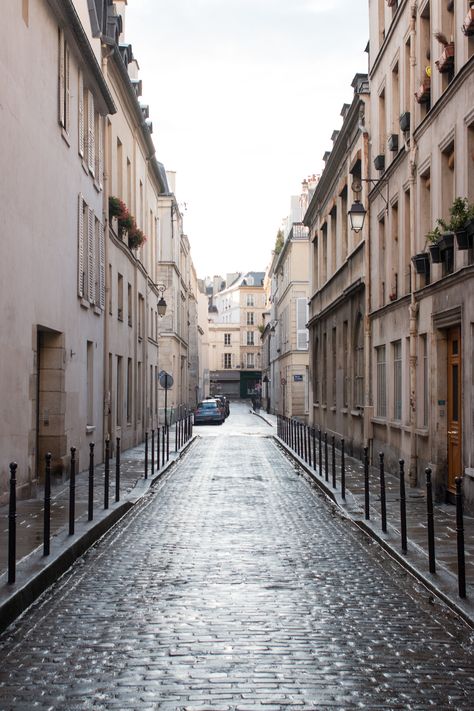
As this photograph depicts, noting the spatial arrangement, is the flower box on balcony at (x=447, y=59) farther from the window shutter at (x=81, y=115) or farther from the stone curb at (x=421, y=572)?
the window shutter at (x=81, y=115)

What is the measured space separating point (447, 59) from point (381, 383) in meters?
8.76

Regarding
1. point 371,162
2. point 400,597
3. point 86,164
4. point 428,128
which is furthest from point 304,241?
point 400,597

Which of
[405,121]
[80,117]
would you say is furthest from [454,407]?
[80,117]

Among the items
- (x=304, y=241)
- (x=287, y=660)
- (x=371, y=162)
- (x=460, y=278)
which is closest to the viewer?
(x=287, y=660)

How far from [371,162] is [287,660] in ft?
57.5

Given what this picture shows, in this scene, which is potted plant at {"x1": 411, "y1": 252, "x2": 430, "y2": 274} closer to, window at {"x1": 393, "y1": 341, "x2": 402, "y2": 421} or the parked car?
window at {"x1": 393, "y1": 341, "x2": 402, "y2": 421}

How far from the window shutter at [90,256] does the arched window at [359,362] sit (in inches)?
292

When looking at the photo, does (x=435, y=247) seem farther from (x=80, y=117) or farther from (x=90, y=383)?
(x=90, y=383)

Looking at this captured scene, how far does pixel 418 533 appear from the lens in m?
10.6

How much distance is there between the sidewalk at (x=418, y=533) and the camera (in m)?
7.58

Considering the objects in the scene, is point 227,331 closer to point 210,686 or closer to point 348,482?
point 348,482

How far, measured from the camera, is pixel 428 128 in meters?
15.3

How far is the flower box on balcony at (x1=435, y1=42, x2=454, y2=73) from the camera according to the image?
13.8 meters

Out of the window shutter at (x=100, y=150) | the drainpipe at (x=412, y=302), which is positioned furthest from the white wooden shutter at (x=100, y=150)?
the drainpipe at (x=412, y=302)
